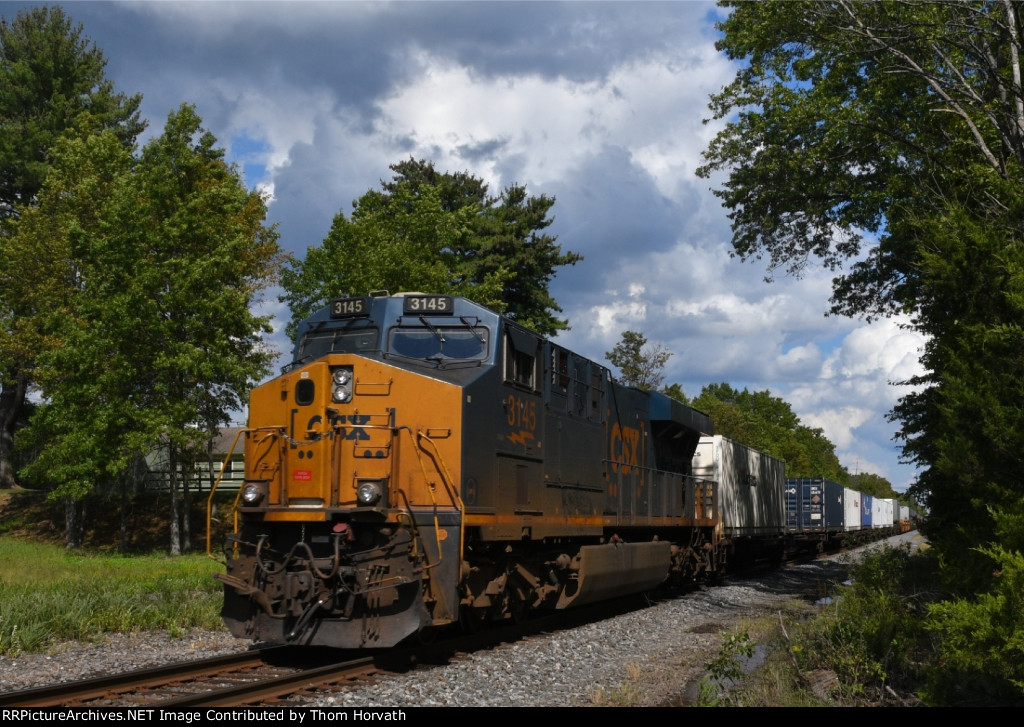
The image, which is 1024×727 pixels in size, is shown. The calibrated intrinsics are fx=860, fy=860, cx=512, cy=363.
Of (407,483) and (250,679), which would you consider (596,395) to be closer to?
(407,483)

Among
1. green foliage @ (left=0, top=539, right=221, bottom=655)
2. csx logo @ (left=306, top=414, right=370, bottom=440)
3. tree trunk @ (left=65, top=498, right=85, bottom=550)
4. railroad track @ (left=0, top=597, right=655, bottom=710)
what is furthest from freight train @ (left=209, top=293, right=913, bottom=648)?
tree trunk @ (left=65, top=498, right=85, bottom=550)

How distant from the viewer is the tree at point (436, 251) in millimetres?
22484

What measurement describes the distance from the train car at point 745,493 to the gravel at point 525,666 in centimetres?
686

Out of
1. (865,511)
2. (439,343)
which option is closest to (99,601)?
(439,343)

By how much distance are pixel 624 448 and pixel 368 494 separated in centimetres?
657

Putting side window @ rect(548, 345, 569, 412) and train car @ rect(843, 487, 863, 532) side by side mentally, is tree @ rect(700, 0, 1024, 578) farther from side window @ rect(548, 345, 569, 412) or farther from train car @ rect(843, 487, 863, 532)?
train car @ rect(843, 487, 863, 532)

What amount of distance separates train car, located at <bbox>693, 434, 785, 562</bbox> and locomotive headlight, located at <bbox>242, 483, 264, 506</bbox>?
12549 mm

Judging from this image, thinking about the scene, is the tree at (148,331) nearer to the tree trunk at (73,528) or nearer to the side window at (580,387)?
the tree trunk at (73,528)

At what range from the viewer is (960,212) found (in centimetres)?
845

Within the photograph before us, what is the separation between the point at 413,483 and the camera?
8891 millimetres

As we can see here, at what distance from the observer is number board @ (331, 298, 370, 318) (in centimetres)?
1002

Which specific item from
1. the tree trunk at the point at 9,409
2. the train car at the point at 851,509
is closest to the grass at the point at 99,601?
the tree trunk at the point at 9,409

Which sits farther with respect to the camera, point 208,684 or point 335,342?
point 335,342
